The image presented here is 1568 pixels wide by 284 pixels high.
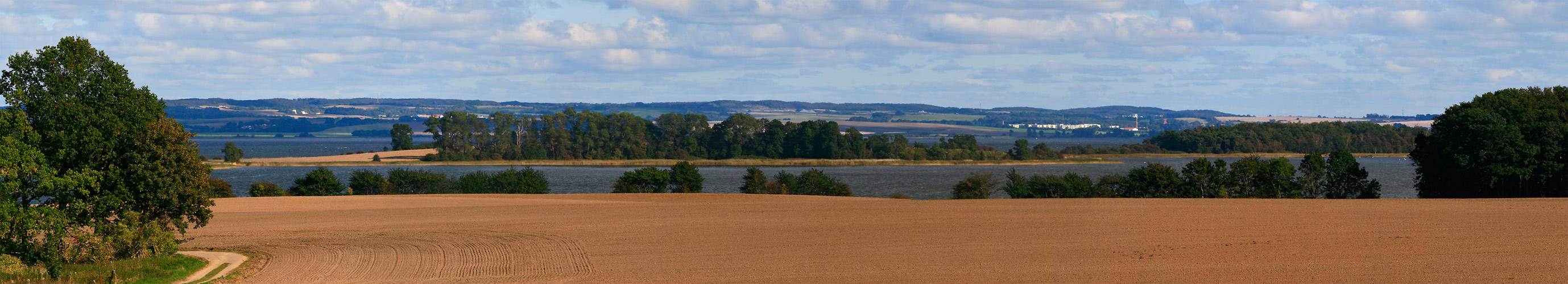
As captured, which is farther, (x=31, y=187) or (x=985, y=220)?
(x=985, y=220)

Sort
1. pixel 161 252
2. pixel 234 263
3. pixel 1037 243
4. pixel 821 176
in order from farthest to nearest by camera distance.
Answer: pixel 821 176, pixel 1037 243, pixel 234 263, pixel 161 252

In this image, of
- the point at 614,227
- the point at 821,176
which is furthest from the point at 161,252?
the point at 821,176

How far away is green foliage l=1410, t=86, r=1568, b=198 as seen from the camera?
147 feet

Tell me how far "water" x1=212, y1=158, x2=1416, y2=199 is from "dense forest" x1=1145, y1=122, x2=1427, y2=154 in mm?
10054

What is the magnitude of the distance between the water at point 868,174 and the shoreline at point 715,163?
2.45 metres

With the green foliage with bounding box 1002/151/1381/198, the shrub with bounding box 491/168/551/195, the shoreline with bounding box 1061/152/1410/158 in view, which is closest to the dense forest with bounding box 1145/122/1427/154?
the shoreline with bounding box 1061/152/1410/158

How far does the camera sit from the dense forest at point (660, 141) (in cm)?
13962

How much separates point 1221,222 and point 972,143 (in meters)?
113

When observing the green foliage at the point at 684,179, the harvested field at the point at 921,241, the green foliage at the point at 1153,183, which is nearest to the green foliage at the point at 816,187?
the green foliage at the point at 684,179

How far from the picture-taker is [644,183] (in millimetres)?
61250

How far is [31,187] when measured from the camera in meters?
22.0

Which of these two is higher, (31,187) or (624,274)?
(31,187)

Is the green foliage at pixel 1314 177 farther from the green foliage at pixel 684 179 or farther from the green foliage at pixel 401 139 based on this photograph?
the green foliage at pixel 401 139

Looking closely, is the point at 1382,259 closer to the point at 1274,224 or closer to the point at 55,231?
→ the point at 1274,224
